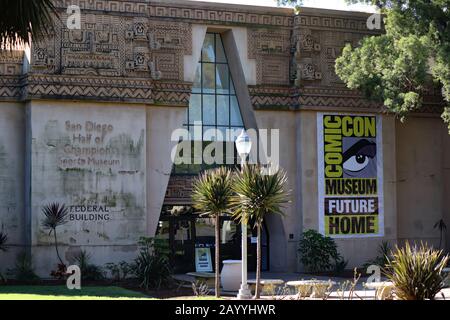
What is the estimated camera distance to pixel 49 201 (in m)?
28.5

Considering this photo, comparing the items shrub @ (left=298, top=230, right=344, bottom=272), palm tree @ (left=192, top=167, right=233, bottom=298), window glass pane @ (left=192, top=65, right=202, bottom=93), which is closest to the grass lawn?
palm tree @ (left=192, top=167, right=233, bottom=298)

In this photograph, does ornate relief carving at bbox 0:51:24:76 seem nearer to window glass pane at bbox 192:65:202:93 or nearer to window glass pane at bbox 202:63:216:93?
window glass pane at bbox 192:65:202:93

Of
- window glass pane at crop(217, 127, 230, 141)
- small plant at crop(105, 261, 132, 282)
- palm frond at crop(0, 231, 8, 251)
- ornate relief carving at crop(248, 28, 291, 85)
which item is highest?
ornate relief carving at crop(248, 28, 291, 85)

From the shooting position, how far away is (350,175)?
32.2m

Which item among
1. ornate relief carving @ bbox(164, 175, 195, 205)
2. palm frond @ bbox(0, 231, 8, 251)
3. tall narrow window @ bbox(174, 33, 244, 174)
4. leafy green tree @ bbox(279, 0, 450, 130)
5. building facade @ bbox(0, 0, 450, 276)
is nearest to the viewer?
leafy green tree @ bbox(279, 0, 450, 130)

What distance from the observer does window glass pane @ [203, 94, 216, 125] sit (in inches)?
1268

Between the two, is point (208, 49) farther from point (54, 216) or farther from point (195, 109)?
point (54, 216)

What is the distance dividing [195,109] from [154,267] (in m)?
7.61

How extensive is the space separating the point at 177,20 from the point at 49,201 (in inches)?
313

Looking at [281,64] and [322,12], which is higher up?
[322,12]
